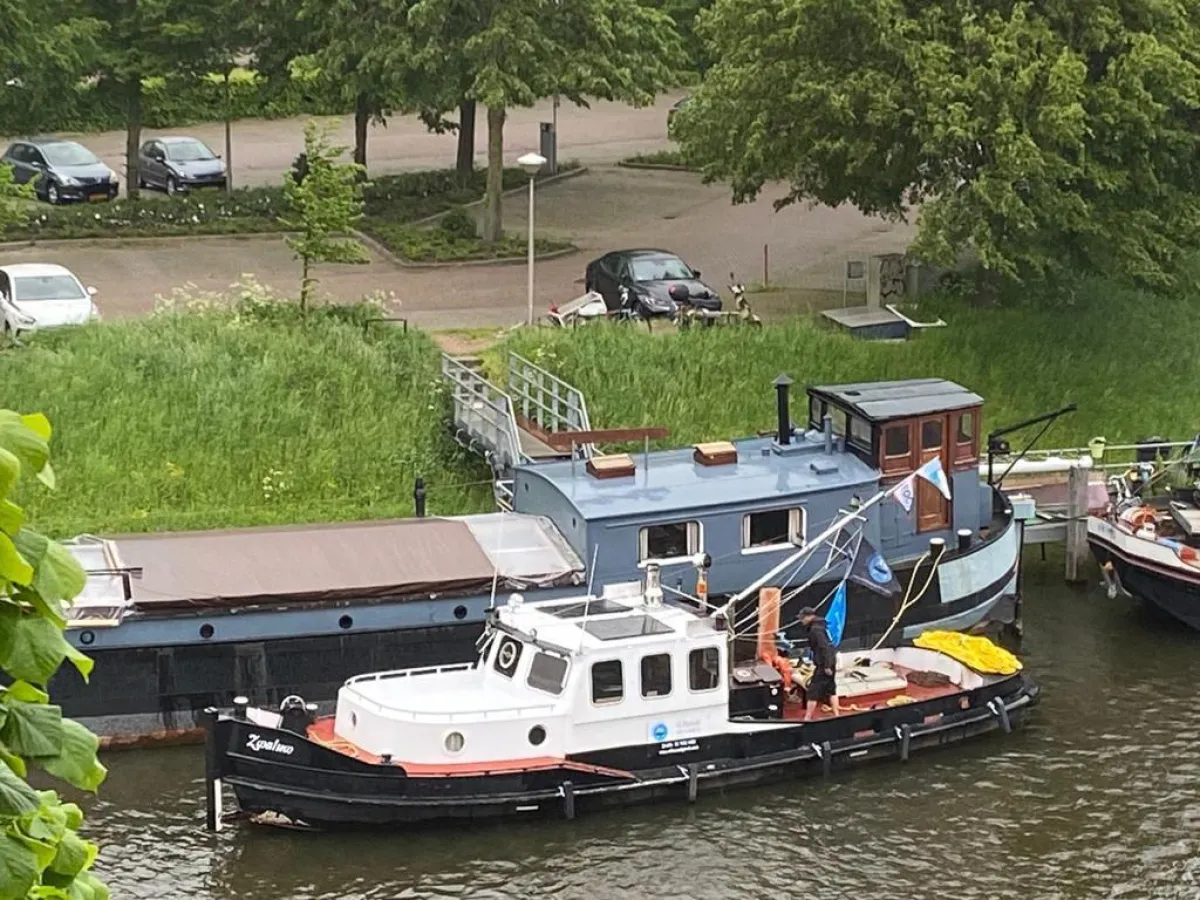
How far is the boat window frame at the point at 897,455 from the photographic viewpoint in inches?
1163

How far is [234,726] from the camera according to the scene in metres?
23.3

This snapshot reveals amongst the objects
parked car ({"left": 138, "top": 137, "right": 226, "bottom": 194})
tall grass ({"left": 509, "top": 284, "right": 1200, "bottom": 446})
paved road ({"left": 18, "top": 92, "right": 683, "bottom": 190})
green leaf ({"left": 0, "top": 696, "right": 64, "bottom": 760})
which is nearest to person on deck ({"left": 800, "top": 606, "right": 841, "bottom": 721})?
tall grass ({"left": 509, "top": 284, "right": 1200, "bottom": 446})

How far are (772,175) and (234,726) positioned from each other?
19744mm

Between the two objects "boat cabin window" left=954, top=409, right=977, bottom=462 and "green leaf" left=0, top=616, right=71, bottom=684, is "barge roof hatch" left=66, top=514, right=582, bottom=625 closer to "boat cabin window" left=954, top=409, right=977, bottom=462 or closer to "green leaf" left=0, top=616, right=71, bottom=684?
"boat cabin window" left=954, top=409, right=977, bottom=462

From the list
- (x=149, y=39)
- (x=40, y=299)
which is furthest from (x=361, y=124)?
(x=40, y=299)

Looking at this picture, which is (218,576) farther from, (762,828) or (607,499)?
(762,828)

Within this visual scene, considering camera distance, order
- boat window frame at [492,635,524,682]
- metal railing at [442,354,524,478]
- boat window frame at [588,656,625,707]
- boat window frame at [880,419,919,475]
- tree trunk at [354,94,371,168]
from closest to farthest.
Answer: boat window frame at [588,656,625,707]
boat window frame at [492,635,524,682]
boat window frame at [880,419,919,475]
metal railing at [442,354,524,478]
tree trunk at [354,94,371,168]

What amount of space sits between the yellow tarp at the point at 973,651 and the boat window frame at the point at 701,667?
167 inches

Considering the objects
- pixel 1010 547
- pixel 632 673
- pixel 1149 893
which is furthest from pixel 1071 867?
pixel 1010 547

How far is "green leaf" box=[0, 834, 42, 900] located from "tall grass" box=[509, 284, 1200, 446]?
94.8 feet

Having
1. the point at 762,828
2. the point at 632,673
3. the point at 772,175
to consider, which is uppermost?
the point at 772,175

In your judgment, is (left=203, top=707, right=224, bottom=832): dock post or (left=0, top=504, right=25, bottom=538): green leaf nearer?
(left=0, top=504, right=25, bottom=538): green leaf

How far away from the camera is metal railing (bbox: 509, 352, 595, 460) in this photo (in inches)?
1309

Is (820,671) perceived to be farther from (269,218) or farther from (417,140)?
(417,140)
